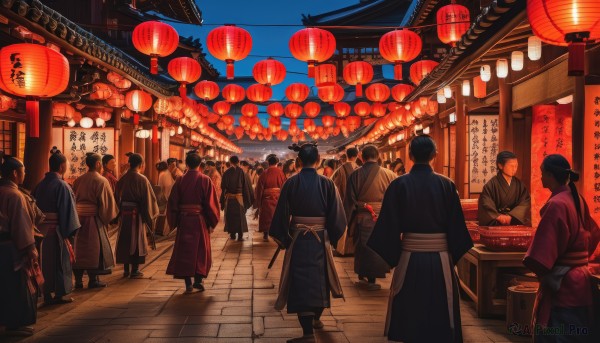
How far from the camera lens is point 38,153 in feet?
34.7

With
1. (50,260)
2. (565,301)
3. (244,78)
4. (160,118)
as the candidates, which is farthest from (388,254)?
(244,78)

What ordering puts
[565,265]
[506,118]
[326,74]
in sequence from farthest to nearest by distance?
[326,74] → [506,118] → [565,265]

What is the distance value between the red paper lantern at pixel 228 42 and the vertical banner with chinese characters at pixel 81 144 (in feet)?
12.7

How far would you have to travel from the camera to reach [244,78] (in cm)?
5378

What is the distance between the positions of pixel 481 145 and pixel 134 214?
25.5ft

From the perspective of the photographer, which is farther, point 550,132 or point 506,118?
point 506,118

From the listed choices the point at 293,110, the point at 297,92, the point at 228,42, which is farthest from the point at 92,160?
the point at 293,110

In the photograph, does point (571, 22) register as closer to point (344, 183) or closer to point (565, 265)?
point (565, 265)

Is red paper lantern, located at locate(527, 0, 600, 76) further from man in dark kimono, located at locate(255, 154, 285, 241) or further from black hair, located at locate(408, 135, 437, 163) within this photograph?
man in dark kimono, located at locate(255, 154, 285, 241)

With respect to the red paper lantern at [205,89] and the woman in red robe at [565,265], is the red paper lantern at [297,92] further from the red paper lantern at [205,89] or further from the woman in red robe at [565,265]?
the woman in red robe at [565,265]

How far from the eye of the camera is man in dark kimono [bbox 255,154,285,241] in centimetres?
1434

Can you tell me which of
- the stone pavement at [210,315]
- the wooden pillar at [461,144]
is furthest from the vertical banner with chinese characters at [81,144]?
the wooden pillar at [461,144]

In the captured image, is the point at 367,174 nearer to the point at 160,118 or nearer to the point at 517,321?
the point at 517,321

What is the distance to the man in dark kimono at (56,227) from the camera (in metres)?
7.76
